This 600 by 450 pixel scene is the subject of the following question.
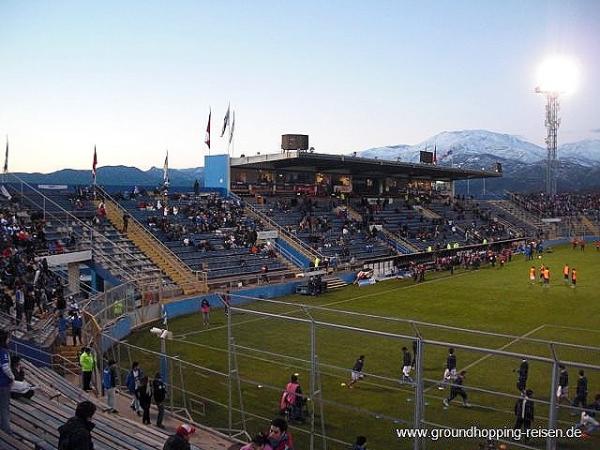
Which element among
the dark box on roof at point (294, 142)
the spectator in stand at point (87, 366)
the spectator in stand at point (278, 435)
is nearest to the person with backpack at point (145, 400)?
the spectator in stand at point (87, 366)

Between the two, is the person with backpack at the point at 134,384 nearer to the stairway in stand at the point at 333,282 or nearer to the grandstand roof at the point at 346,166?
the stairway in stand at the point at 333,282

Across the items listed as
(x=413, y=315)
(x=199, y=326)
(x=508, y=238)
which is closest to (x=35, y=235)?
(x=199, y=326)

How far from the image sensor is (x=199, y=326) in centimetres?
2588

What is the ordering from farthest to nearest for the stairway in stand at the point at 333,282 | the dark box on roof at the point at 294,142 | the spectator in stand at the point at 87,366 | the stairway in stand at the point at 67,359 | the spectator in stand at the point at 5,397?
the dark box on roof at the point at 294,142 < the stairway in stand at the point at 333,282 < the stairway in stand at the point at 67,359 < the spectator in stand at the point at 87,366 < the spectator in stand at the point at 5,397

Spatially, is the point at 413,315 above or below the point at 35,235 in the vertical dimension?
below

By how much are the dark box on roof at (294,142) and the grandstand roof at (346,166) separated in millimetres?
1382

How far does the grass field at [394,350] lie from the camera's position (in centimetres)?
1427

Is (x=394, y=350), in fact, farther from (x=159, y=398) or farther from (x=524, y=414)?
(x=159, y=398)

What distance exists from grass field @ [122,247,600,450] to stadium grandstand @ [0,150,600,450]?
10cm

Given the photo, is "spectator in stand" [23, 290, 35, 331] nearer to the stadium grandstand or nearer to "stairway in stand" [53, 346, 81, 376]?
the stadium grandstand

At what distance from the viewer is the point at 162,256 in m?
34.2

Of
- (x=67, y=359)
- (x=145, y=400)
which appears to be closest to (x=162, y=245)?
(x=67, y=359)

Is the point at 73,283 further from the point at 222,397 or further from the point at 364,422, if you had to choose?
the point at 364,422

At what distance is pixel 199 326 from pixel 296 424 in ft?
→ 41.7
